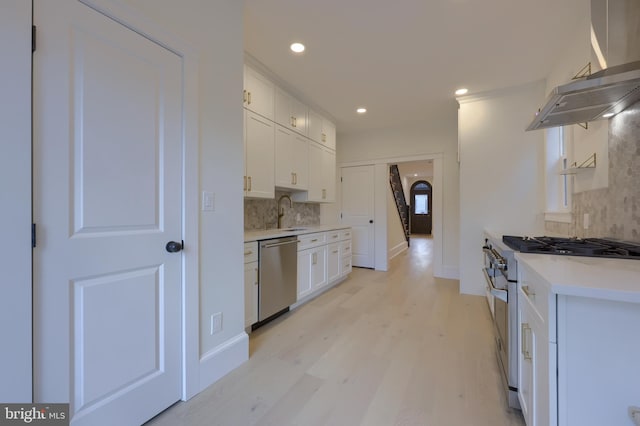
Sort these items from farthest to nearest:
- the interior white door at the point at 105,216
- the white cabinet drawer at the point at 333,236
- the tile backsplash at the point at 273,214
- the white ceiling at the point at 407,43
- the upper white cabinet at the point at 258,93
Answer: the white cabinet drawer at the point at 333,236, the tile backsplash at the point at 273,214, the upper white cabinet at the point at 258,93, the white ceiling at the point at 407,43, the interior white door at the point at 105,216

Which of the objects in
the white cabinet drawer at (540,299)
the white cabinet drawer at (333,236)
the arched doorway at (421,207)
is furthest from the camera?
the arched doorway at (421,207)

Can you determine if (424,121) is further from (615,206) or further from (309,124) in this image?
(615,206)

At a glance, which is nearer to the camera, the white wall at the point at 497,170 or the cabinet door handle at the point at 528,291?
the cabinet door handle at the point at 528,291

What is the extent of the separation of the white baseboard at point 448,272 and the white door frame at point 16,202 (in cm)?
476

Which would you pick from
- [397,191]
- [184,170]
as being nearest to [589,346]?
[184,170]

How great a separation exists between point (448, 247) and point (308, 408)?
3.78 meters

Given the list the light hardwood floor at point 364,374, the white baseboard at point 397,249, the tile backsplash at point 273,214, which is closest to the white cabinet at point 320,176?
the tile backsplash at point 273,214

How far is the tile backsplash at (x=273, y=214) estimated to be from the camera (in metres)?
3.22

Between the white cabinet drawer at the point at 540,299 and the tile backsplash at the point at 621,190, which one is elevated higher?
the tile backsplash at the point at 621,190

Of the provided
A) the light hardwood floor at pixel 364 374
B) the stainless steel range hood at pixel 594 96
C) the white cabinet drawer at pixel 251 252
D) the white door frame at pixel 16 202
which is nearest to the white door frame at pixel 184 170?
the white door frame at pixel 16 202

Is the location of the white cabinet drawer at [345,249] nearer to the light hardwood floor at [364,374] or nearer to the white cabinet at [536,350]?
the light hardwood floor at [364,374]

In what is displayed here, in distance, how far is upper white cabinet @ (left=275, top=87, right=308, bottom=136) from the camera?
324cm

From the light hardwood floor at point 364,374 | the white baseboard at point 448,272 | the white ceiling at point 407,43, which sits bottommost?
the light hardwood floor at point 364,374

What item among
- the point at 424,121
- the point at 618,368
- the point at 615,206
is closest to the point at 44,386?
the point at 618,368
